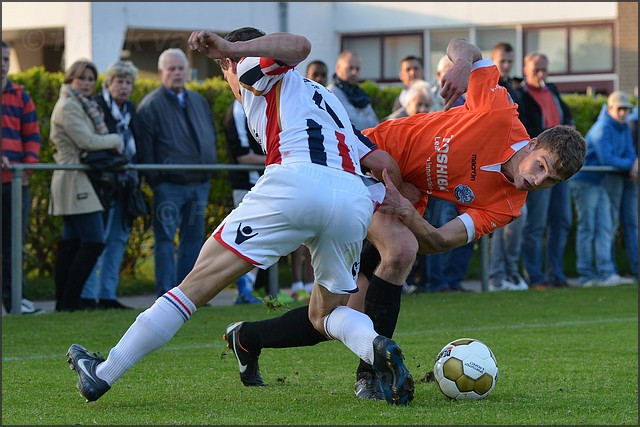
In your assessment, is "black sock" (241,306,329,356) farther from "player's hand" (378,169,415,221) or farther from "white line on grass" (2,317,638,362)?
"white line on grass" (2,317,638,362)

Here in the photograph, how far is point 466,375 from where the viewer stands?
5.61 m

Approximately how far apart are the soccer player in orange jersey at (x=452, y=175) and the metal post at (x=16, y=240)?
4.34 metres

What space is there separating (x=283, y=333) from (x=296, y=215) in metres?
1.20

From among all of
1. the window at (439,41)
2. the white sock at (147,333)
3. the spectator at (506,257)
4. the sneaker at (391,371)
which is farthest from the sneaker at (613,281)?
the window at (439,41)

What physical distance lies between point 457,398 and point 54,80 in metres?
8.20

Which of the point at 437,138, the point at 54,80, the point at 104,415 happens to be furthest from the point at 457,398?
the point at 54,80

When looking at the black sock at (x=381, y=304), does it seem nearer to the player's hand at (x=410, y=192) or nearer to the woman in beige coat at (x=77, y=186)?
the player's hand at (x=410, y=192)

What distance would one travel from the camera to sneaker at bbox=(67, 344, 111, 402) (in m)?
5.14

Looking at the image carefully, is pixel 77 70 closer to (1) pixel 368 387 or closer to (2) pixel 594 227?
(1) pixel 368 387

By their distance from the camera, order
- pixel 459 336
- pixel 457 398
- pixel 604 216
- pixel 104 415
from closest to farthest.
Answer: pixel 104 415
pixel 457 398
pixel 459 336
pixel 604 216

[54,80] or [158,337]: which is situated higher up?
[54,80]

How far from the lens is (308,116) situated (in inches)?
204

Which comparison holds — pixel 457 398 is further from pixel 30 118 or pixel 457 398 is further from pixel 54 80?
pixel 54 80

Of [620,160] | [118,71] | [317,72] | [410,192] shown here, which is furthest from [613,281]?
[410,192]
